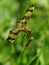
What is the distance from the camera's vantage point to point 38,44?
2.05 metres

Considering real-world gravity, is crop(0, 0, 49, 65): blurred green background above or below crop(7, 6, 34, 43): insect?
below

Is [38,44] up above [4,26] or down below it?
below

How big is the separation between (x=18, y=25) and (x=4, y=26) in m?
0.66

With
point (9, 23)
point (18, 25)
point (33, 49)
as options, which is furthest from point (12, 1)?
point (18, 25)

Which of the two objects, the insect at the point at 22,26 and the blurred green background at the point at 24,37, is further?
the blurred green background at the point at 24,37

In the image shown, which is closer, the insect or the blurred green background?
the insect

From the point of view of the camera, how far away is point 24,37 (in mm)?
1581

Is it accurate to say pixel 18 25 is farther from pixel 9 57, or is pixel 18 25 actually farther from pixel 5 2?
pixel 5 2

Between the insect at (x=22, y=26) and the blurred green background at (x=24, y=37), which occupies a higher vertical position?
the insect at (x=22, y=26)

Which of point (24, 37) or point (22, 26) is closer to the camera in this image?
point (22, 26)

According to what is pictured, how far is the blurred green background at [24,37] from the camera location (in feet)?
5.72

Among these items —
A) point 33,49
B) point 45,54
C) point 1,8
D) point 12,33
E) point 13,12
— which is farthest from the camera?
point 13,12

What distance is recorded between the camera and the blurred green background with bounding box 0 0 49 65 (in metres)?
1.74

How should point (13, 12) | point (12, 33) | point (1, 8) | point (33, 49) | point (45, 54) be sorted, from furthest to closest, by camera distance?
point (13, 12) < point (1, 8) < point (33, 49) < point (45, 54) < point (12, 33)
